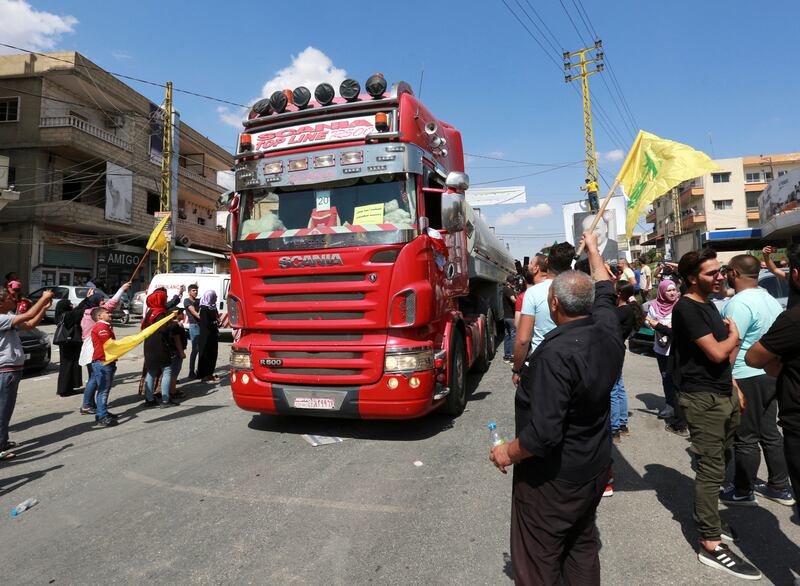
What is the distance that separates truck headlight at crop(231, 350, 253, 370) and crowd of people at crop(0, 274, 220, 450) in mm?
1816

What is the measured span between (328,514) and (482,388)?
4.50 metres

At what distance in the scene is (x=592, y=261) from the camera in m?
2.90

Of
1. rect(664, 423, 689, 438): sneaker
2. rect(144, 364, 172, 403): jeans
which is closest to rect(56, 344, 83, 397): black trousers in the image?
rect(144, 364, 172, 403): jeans

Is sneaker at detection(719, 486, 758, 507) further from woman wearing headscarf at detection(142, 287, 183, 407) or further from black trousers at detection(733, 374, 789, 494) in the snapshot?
woman wearing headscarf at detection(142, 287, 183, 407)

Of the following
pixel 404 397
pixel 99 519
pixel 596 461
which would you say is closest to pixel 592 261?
pixel 596 461

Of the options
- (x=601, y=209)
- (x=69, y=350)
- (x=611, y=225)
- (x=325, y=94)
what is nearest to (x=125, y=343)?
(x=69, y=350)

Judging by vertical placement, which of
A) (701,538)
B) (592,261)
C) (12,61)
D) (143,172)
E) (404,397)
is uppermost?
(12,61)

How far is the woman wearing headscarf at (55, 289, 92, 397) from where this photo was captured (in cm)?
770

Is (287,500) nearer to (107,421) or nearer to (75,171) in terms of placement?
(107,421)

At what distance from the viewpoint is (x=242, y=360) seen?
16.7 ft

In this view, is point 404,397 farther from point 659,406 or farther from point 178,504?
point 659,406

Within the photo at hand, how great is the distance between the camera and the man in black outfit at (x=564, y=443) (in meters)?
1.80

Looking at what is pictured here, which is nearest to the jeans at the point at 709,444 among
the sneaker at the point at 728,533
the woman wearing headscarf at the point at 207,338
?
the sneaker at the point at 728,533

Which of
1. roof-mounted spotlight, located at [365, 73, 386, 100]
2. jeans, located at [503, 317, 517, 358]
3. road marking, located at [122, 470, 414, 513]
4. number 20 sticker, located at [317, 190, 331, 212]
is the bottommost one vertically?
road marking, located at [122, 470, 414, 513]
